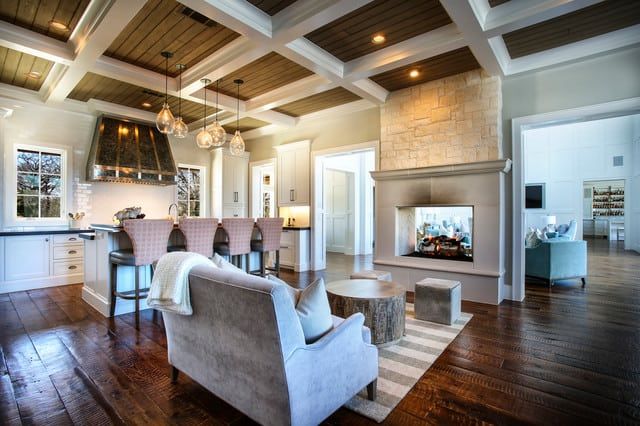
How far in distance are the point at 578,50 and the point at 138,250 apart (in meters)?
5.33

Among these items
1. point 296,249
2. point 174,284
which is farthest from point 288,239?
point 174,284

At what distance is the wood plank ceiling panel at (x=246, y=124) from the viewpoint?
6.59m

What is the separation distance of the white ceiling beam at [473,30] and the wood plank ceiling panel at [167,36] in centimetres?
217

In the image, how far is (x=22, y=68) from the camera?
434cm

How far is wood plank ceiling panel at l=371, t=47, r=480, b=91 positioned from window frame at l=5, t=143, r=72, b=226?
537 cm

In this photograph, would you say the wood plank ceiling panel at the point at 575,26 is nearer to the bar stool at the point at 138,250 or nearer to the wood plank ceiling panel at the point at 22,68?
the bar stool at the point at 138,250

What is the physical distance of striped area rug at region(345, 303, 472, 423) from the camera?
1930 millimetres

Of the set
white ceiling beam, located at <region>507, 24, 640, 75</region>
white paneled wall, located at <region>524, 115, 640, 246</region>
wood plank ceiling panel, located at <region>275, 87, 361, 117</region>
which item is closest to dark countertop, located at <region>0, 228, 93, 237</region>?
wood plank ceiling panel, located at <region>275, 87, 361, 117</region>

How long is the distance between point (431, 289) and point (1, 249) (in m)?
5.94

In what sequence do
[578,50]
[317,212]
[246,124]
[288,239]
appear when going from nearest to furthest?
[578,50], [317,212], [288,239], [246,124]

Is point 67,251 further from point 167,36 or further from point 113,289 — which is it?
point 167,36

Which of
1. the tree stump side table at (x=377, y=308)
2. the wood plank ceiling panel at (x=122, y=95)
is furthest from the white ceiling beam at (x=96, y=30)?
the tree stump side table at (x=377, y=308)

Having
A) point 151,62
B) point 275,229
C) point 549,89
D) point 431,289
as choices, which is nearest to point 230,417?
point 431,289

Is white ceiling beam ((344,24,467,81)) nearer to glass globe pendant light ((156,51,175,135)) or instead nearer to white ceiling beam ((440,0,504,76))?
white ceiling beam ((440,0,504,76))
